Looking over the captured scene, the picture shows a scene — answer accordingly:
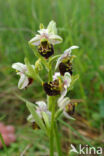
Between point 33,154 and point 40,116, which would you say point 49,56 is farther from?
point 33,154

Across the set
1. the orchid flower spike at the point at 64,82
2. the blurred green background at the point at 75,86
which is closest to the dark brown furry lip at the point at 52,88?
the orchid flower spike at the point at 64,82

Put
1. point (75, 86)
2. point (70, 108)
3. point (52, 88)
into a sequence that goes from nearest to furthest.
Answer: point (52, 88) < point (70, 108) < point (75, 86)

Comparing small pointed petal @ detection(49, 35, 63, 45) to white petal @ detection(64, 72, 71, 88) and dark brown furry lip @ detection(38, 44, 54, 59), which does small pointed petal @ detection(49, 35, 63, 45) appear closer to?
dark brown furry lip @ detection(38, 44, 54, 59)

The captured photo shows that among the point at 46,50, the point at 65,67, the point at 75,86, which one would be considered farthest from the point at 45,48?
the point at 75,86

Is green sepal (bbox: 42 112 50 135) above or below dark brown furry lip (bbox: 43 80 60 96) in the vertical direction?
below

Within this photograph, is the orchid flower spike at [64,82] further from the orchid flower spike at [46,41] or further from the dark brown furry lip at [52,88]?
the orchid flower spike at [46,41]

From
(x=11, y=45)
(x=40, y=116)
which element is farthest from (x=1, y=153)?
(x=11, y=45)

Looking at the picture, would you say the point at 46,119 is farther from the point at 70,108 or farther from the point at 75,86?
the point at 75,86

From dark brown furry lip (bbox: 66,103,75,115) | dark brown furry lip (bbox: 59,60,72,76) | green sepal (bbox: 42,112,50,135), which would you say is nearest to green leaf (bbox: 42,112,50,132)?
green sepal (bbox: 42,112,50,135)
